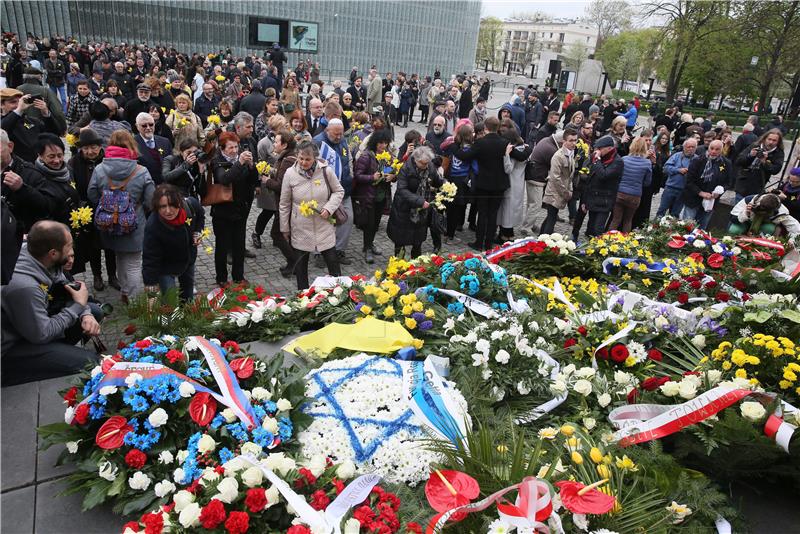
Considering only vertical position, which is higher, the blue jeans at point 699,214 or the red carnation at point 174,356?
the red carnation at point 174,356

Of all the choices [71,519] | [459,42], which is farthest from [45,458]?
[459,42]

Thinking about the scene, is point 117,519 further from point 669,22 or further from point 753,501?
point 669,22

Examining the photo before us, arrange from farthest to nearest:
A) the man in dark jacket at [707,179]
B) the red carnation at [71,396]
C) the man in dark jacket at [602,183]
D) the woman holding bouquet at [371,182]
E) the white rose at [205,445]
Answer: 1. the man in dark jacket at [707,179]
2. the man in dark jacket at [602,183]
3. the woman holding bouquet at [371,182]
4. the red carnation at [71,396]
5. the white rose at [205,445]

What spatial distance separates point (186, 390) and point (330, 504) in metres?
0.93

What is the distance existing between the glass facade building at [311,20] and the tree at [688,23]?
56.7 feet

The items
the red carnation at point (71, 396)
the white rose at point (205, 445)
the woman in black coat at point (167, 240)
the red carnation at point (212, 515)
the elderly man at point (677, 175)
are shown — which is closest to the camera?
the red carnation at point (212, 515)

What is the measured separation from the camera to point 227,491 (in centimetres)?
225

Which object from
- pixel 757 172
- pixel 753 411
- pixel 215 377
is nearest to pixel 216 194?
pixel 215 377

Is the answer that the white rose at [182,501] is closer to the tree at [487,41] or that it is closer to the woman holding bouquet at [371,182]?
the woman holding bouquet at [371,182]

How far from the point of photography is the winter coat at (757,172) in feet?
30.8

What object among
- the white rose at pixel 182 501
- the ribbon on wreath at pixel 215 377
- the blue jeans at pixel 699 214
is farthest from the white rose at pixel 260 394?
the blue jeans at pixel 699 214

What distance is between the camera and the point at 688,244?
635 centimetres

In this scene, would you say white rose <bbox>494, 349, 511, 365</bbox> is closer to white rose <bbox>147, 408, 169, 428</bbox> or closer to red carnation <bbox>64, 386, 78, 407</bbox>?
white rose <bbox>147, 408, 169, 428</bbox>

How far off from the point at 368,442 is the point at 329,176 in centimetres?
360
